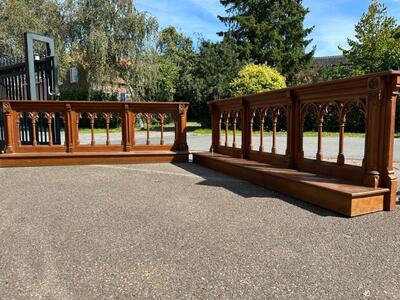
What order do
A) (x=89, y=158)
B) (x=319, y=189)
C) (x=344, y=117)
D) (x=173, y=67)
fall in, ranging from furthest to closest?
(x=173, y=67) → (x=89, y=158) → (x=344, y=117) → (x=319, y=189)

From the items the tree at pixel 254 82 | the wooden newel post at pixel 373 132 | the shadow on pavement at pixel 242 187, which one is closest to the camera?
the wooden newel post at pixel 373 132

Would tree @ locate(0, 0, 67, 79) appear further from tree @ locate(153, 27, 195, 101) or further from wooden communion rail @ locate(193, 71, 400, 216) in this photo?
wooden communion rail @ locate(193, 71, 400, 216)

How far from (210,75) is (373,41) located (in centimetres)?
1161

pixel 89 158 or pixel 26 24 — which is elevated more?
pixel 26 24

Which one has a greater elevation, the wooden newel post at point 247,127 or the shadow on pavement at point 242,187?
the wooden newel post at point 247,127

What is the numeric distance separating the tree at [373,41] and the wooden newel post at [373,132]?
2161 centimetres

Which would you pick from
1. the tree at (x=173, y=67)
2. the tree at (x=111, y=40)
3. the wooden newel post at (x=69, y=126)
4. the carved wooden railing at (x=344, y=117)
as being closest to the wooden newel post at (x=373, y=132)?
the carved wooden railing at (x=344, y=117)

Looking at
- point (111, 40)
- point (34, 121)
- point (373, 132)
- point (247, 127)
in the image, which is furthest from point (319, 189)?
point (111, 40)

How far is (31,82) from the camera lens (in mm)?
8359

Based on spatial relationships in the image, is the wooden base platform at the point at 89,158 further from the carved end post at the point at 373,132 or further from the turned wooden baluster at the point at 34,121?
the carved end post at the point at 373,132

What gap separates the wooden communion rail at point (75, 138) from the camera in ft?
24.1

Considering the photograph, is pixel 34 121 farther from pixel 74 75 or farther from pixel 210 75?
pixel 74 75

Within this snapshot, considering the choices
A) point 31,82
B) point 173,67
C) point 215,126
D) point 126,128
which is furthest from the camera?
point 173,67

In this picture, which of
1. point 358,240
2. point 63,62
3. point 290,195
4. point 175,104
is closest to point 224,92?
point 63,62
